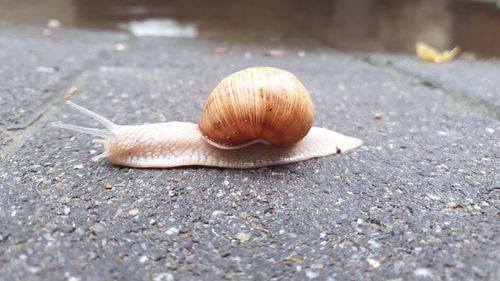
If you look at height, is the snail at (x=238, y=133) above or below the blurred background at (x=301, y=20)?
above

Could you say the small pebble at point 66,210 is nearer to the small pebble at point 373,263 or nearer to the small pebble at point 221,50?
the small pebble at point 373,263

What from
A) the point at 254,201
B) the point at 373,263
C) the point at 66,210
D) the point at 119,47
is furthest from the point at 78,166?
the point at 119,47

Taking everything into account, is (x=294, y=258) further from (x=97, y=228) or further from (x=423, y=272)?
(x=97, y=228)

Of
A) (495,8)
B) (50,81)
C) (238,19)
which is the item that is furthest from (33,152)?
(495,8)

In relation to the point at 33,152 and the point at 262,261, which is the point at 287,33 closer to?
the point at 33,152

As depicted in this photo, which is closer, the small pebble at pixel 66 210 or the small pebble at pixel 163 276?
the small pebble at pixel 163 276

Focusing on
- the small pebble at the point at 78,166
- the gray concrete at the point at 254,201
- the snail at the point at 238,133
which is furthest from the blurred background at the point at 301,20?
the small pebble at the point at 78,166

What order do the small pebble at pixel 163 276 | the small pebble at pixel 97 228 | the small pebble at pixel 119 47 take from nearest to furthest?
the small pebble at pixel 163 276
the small pebble at pixel 97 228
the small pebble at pixel 119 47
